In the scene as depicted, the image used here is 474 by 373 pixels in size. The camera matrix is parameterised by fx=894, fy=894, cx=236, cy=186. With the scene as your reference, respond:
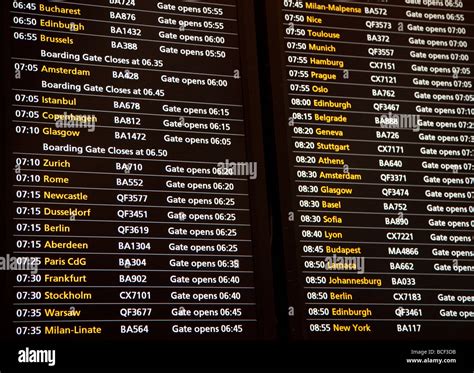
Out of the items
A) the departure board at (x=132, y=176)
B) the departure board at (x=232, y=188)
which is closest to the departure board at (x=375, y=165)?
the departure board at (x=232, y=188)

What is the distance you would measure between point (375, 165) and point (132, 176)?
973mm

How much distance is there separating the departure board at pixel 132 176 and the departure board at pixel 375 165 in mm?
164

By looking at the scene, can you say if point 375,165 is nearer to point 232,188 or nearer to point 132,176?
point 232,188

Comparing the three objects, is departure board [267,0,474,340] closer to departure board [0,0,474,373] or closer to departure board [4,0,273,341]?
departure board [0,0,474,373]

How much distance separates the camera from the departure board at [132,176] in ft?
10.0

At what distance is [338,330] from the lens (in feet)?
10.8

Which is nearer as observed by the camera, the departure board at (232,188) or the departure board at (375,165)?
the departure board at (232,188)

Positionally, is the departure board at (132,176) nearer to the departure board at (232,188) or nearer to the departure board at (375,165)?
the departure board at (232,188)

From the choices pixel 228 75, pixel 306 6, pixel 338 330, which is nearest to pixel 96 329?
pixel 338 330

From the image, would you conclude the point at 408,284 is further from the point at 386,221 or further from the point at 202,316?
the point at 202,316

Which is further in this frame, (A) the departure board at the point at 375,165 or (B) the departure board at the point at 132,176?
(A) the departure board at the point at 375,165

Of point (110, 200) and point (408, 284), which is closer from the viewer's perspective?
point (110, 200)

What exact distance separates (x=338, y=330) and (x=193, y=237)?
2.08ft

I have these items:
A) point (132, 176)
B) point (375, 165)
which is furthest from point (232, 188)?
point (375, 165)
